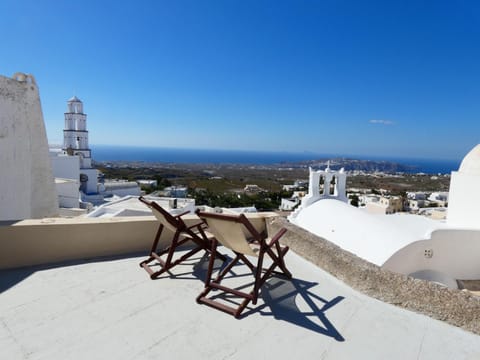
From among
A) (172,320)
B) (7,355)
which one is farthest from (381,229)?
(7,355)

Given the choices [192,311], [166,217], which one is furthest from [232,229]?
[166,217]

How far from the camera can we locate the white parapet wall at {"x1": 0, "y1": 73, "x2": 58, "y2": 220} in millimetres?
5027

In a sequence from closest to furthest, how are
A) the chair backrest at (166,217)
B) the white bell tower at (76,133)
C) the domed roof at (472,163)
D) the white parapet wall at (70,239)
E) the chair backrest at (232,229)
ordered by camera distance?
the chair backrest at (232,229) → the chair backrest at (166,217) → the white parapet wall at (70,239) → the domed roof at (472,163) → the white bell tower at (76,133)

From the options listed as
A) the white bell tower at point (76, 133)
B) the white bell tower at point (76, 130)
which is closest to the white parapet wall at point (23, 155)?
the white bell tower at point (76, 133)

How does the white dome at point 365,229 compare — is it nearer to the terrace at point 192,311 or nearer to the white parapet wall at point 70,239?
the terrace at point 192,311

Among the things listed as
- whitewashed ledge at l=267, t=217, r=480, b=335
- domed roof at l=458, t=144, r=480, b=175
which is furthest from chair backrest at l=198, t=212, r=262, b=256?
domed roof at l=458, t=144, r=480, b=175

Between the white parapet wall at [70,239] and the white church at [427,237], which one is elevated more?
the white parapet wall at [70,239]

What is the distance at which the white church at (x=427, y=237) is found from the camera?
16.1 feet

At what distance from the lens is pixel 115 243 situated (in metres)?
3.31

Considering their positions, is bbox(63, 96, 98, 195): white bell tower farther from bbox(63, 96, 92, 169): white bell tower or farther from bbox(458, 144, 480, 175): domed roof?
bbox(458, 144, 480, 175): domed roof

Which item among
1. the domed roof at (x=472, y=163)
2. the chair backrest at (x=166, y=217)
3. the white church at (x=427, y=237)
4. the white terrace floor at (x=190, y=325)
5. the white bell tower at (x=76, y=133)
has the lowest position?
the white church at (x=427, y=237)

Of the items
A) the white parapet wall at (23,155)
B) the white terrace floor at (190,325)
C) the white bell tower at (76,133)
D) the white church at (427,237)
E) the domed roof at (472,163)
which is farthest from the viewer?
the white bell tower at (76,133)

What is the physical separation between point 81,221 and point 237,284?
6.15ft

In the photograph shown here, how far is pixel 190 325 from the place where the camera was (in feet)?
6.53
